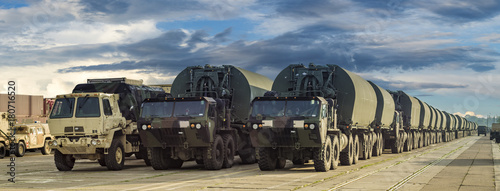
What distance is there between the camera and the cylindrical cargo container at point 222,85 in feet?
77.8

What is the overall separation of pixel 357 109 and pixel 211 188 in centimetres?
1137

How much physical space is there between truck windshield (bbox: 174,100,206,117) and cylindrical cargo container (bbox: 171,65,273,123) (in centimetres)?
293

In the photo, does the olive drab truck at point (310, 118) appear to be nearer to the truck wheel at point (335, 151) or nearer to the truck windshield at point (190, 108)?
the truck wheel at point (335, 151)

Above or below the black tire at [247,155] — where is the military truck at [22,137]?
above

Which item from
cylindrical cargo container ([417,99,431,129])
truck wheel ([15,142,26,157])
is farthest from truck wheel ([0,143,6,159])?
cylindrical cargo container ([417,99,431,129])

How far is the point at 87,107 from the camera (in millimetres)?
20688

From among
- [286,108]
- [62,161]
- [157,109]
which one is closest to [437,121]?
[286,108]

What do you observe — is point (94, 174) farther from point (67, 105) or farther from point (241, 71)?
point (241, 71)

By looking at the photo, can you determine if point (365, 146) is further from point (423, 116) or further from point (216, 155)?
point (423, 116)

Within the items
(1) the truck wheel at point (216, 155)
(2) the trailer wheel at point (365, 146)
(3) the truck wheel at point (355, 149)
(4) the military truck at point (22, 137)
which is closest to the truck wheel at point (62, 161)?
(1) the truck wheel at point (216, 155)

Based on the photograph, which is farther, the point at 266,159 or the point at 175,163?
the point at 175,163

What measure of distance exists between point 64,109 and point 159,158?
3748mm

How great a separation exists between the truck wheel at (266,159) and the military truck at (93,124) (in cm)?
435

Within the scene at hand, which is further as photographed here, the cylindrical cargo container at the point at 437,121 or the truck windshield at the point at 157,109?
the cylindrical cargo container at the point at 437,121
